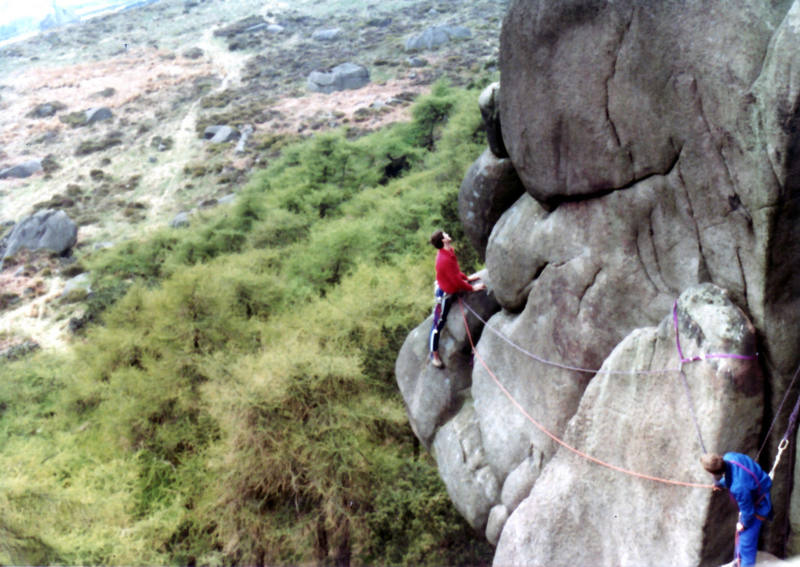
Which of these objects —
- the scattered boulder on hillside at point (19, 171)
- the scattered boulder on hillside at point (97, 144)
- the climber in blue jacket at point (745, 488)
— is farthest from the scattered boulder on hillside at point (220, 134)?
the climber in blue jacket at point (745, 488)

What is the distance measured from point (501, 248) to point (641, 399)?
3.02 meters

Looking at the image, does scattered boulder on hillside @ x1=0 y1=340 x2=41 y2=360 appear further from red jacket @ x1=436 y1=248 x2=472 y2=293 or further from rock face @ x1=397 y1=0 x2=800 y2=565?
rock face @ x1=397 y1=0 x2=800 y2=565

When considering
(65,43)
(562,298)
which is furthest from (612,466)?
(65,43)

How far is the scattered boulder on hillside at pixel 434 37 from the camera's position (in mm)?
73750

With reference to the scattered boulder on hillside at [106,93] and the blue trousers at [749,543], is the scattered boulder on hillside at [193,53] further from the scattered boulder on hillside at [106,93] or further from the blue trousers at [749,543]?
the blue trousers at [749,543]

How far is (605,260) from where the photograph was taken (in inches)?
276

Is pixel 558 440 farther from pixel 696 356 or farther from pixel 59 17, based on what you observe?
pixel 59 17

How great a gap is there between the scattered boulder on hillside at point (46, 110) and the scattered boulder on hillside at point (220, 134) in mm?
26036

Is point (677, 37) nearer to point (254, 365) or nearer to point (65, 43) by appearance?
point (254, 365)

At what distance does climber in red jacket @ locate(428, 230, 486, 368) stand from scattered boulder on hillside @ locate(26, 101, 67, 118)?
252 feet

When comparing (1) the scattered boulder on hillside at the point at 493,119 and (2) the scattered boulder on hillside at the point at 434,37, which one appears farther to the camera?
(2) the scattered boulder on hillside at the point at 434,37

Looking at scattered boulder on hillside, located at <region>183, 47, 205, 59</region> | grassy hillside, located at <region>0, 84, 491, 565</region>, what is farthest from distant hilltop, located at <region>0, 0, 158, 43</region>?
grassy hillside, located at <region>0, 84, 491, 565</region>

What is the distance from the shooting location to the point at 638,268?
6.73 m

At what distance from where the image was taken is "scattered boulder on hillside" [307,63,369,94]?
65938 mm
